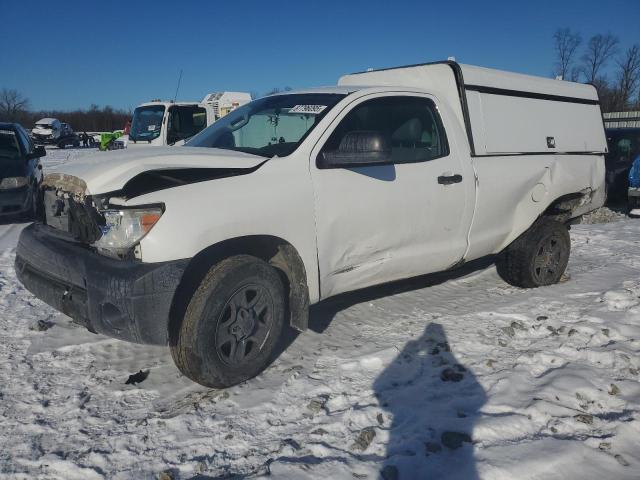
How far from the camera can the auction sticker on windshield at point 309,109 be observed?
3627mm

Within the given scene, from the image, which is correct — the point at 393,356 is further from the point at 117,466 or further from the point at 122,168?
the point at 122,168

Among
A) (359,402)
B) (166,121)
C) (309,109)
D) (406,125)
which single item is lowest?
(359,402)

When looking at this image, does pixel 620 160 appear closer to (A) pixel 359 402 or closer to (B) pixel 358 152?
(B) pixel 358 152

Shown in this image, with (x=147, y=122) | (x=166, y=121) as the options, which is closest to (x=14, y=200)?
(x=166, y=121)

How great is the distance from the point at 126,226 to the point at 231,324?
82cm

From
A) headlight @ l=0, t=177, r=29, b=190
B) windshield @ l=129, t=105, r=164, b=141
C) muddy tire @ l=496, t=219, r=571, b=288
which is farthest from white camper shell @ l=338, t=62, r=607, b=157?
windshield @ l=129, t=105, r=164, b=141

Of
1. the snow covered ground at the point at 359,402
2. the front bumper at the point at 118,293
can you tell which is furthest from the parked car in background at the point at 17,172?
the front bumper at the point at 118,293

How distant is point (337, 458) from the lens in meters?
2.49

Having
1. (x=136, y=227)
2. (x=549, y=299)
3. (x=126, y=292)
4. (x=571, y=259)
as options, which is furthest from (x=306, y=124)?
(x=571, y=259)

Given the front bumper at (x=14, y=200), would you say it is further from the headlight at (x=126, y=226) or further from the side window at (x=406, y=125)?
the side window at (x=406, y=125)

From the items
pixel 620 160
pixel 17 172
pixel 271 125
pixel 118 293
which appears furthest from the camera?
pixel 620 160

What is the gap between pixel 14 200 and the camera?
8203 millimetres

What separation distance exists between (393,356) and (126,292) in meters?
Answer: 1.80

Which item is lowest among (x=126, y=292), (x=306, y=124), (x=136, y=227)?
(x=126, y=292)
